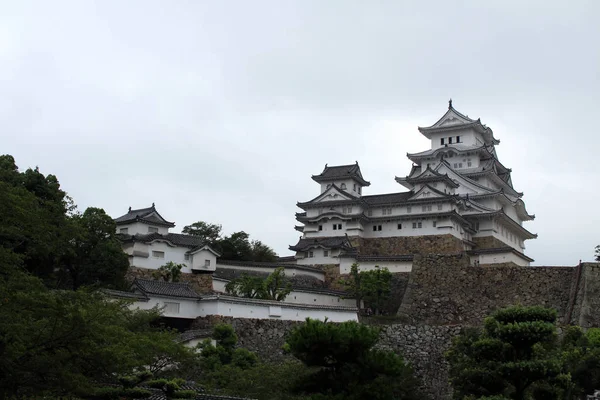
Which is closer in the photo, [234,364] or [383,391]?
[383,391]

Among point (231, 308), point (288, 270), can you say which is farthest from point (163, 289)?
point (288, 270)

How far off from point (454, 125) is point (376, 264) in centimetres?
1656

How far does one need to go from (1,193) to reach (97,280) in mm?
16333

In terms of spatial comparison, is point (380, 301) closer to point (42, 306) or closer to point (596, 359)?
point (596, 359)

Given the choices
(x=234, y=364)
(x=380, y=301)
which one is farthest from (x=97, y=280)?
(x=380, y=301)

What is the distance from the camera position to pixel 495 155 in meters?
53.3

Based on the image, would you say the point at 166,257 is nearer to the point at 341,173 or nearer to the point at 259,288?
the point at 259,288

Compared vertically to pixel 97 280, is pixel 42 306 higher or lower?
lower

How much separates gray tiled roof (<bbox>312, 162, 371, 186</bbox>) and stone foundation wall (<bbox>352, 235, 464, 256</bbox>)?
469 centimetres

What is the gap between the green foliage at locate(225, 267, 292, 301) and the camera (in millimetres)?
32125

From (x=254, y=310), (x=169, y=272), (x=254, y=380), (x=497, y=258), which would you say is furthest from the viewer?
(x=497, y=258)

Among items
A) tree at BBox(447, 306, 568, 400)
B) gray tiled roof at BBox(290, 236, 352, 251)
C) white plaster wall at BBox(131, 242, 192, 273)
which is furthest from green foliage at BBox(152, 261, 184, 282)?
tree at BBox(447, 306, 568, 400)

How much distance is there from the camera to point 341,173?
4881 cm

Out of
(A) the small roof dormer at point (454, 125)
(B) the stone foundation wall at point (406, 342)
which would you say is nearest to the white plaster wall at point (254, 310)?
A: (B) the stone foundation wall at point (406, 342)
